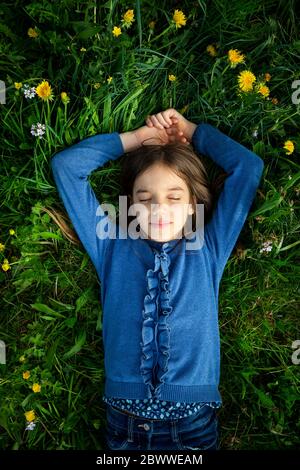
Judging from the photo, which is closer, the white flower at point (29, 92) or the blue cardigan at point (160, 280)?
the blue cardigan at point (160, 280)

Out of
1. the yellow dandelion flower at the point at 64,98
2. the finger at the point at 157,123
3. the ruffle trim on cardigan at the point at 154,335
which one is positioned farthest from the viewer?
the finger at the point at 157,123

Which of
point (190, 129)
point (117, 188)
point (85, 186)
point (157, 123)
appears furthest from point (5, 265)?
point (190, 129)

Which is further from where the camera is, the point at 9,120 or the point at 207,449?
the point at 9,120

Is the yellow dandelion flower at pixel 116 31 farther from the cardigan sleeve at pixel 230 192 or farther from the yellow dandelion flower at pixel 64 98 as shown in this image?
the cardigan sleeve at pixel 230 192

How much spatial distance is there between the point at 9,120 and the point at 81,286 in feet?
3.04

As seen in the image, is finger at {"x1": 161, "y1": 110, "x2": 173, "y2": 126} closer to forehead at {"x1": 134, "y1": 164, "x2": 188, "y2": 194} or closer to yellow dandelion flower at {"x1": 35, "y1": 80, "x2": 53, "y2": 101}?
forehead at {"x1": 134, "y1": 164, "x2": 188, "y2": 194}

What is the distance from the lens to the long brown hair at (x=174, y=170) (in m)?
2.28

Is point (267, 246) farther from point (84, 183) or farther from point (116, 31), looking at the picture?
point (116, 31)

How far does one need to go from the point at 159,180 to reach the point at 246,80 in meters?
0.68

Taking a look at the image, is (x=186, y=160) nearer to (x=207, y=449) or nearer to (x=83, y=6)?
(x=83, y=6)

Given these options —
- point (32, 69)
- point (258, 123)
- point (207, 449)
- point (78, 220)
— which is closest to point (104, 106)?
point (32, 69)

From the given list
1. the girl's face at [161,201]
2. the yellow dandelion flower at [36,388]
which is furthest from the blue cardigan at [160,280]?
the yellow dandelion flower at [36,388]

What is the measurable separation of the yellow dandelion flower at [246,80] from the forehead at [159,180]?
560 millimetres

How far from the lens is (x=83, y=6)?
2258 mm
